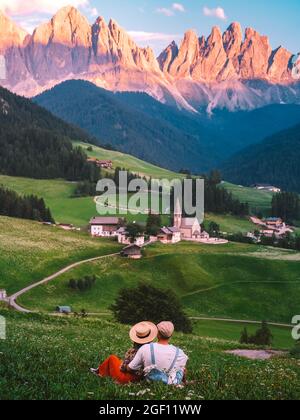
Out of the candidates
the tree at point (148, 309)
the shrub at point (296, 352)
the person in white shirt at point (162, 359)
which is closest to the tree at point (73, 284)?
the tree at point (148, 309)

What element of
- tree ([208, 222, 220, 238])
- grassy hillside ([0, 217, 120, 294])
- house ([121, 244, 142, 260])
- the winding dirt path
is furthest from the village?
the winding dirt path

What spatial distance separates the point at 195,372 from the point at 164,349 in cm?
302

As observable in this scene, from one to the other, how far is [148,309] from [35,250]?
56.4 metres

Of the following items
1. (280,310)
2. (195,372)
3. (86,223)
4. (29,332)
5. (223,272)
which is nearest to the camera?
(195,372)

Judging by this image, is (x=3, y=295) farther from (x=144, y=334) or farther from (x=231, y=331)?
(x=144, y=334)

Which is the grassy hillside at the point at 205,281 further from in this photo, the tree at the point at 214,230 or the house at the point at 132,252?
the tree at the point at 214,230

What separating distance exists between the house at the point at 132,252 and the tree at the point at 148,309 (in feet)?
180

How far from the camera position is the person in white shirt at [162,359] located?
16.0m

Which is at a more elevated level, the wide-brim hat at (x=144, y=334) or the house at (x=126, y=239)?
the wide-brim hat at (x=144, y=334)

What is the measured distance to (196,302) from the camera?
3752 inches

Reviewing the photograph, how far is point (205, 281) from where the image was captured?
106 m
